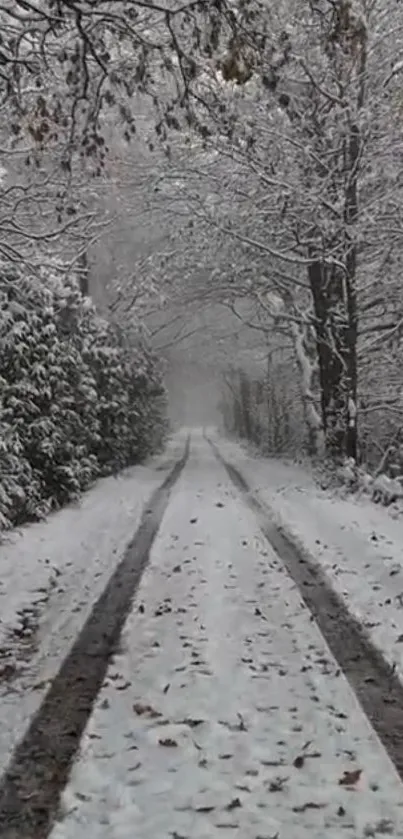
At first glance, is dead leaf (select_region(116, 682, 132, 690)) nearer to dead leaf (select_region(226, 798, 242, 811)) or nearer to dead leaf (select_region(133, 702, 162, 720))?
dead leaf (select_region(133, 702, 162, 720))

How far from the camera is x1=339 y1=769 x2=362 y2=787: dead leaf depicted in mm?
4504

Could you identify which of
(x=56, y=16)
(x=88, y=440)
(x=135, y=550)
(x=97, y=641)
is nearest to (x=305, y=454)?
(x=88, y=440)

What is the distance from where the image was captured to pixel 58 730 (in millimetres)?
5262

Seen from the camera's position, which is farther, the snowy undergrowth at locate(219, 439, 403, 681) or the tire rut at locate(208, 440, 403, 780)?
the snowy undergrowth at locate(219, 439, 403, 681)

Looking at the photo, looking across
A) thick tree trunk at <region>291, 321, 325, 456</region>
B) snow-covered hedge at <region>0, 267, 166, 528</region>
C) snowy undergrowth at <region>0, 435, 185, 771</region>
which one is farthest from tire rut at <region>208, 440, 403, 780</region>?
thick tree trunk at <region>291, 321, 325, 456</region>

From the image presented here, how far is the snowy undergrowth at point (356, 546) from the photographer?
7.71 m

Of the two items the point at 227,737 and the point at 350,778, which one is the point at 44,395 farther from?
the point at 350,778

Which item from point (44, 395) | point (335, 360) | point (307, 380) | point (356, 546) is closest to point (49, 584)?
point (356, 546)

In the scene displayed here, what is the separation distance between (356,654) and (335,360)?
13.9m

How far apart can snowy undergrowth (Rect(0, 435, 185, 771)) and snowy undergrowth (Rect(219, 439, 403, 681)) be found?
8.53ft

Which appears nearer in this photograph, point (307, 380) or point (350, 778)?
point (350, 778)

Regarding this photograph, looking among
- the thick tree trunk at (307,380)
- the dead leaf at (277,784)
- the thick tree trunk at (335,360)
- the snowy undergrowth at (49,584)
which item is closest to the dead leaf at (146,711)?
the snowy undergrowth at (49,584)

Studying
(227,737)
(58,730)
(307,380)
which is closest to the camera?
(227,737)

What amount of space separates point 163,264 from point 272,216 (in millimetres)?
3573
